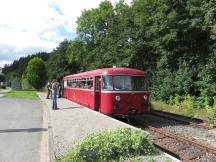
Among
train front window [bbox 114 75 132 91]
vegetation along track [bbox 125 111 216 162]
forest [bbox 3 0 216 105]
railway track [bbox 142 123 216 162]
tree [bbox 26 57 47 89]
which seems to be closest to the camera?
railway track [bbox 142 123 216 162]

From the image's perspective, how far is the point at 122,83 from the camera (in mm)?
18875

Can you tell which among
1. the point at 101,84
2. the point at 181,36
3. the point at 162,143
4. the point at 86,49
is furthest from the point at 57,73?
the point at 162,143

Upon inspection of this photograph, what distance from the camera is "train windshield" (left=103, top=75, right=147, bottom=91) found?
18750 millimetres

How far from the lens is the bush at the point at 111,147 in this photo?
8961 millimetres

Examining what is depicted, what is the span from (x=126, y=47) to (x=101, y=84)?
1872cm

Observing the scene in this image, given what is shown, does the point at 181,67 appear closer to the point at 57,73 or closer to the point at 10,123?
the point at 10,123

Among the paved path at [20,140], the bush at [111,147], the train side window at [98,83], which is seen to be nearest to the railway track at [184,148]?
the bush at [111,147]

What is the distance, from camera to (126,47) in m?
37.9

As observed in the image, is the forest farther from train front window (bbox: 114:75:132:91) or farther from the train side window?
the train side window

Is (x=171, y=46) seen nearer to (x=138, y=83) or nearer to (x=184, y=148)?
(x=138, y=83)

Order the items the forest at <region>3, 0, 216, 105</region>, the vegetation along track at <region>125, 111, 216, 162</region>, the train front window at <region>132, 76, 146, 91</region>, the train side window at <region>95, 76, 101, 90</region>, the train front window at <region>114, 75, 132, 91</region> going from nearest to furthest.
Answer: the vegetation along track at <region>125, 111, 216, 162</region> → the train front window at <region>114, 75, 132, 91</region> → the train front window at <region>132, 76, 146, 91</region> → the train side window at <region>95, 76, 101, 90</region> → the forest at <region>3, 0, 216, 105</region>

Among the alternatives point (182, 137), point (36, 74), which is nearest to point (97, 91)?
point (182, 137)

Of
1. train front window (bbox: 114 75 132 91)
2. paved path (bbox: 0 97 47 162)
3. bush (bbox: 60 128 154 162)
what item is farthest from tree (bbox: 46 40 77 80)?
bush (bbox: 60 128 154 162)

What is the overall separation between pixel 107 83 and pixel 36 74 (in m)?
69.1
